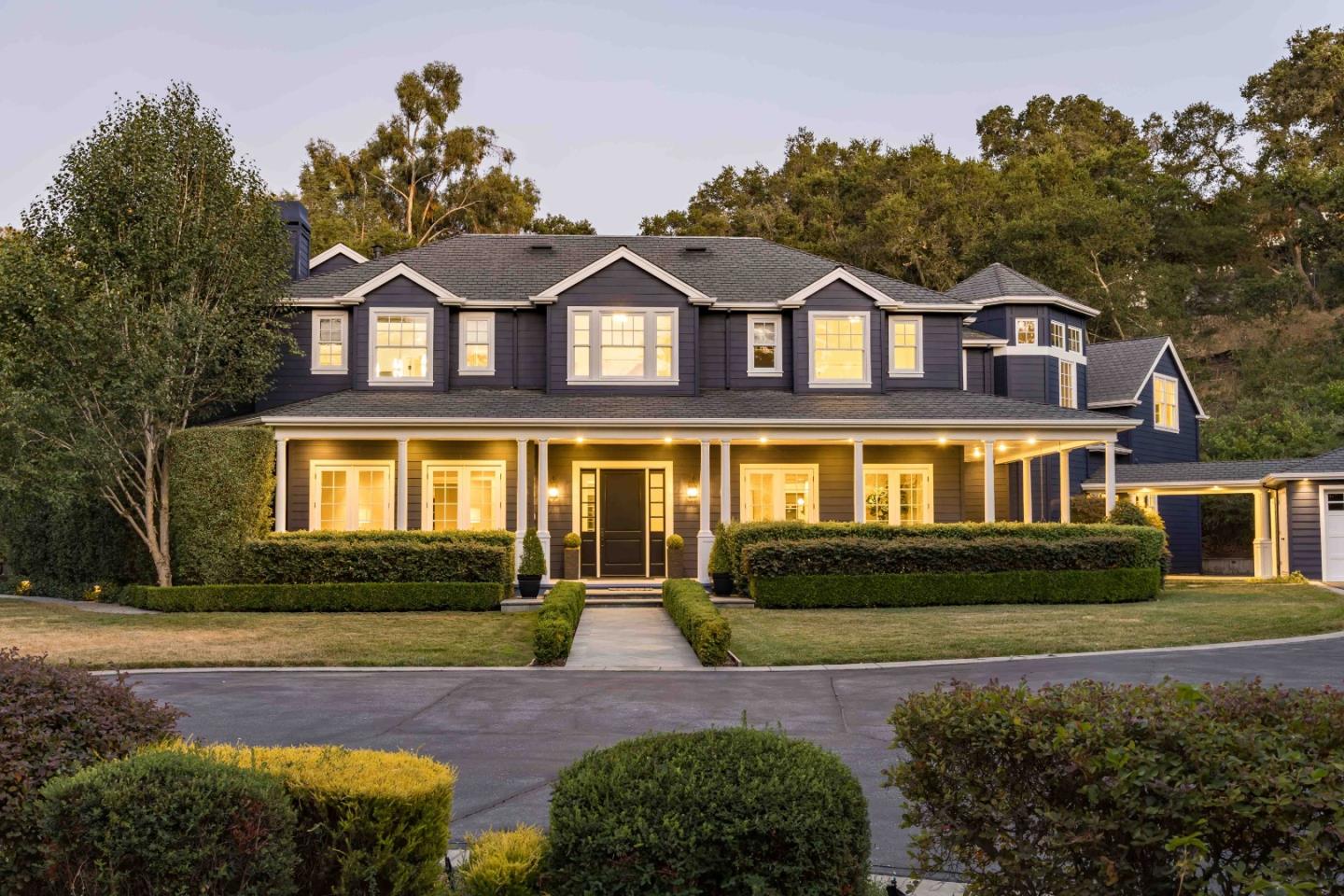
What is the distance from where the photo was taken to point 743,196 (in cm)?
5438

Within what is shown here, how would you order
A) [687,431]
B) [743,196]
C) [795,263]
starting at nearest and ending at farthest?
[687,431]
[795,263]
[743,196]

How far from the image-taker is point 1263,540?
2789cm

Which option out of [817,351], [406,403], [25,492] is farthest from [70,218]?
[817,351]

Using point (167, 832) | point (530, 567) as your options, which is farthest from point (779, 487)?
point (167, 832)

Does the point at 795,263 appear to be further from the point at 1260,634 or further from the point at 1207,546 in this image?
the point at 1207,546

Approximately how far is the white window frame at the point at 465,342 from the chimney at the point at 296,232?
4989 mm

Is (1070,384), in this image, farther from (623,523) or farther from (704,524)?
(623,523)

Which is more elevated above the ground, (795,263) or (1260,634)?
(795,263)

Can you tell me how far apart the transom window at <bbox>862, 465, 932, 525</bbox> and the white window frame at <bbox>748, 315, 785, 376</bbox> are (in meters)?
3.11

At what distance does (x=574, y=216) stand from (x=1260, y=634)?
45.0m

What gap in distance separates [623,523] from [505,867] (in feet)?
65.6

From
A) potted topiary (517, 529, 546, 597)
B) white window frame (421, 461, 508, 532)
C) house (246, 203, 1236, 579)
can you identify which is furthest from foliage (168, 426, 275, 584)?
potted topiary (517, 529, 546, 597)

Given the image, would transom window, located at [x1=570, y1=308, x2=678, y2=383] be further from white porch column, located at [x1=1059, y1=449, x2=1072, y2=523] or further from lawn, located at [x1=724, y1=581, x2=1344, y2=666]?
white porch column, located at [x1=1059, y1=449, x2=1072, y2=523]

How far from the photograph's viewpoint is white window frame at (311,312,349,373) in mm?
24344
